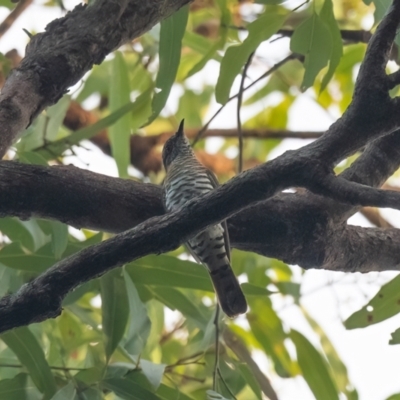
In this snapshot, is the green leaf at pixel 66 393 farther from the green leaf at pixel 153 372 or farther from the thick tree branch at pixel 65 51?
the thick tree branch at pixel 65 51

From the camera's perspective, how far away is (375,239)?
5.57 ft

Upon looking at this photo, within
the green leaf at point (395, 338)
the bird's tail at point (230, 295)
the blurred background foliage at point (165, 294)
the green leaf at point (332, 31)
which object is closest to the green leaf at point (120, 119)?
the blurred background foliage at point (165, 294)

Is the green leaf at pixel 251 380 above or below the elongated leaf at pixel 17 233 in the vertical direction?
below

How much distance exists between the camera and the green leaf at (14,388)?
1.68m

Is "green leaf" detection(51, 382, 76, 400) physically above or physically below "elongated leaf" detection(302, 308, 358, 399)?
below

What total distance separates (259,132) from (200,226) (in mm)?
1864

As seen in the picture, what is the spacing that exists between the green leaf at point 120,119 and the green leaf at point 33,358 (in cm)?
72

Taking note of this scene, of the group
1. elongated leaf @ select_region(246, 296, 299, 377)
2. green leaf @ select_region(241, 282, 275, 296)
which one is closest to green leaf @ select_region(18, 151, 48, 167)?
green leaf @ select_region(241, 282, 275, 296)

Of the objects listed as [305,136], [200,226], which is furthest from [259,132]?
[200,226]

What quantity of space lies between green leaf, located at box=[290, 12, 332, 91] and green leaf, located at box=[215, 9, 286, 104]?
81 mm

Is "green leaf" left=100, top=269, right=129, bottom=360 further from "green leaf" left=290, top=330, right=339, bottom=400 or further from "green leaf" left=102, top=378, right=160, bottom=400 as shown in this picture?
"green leaf" left=290, top=330, right=339, bottom=400

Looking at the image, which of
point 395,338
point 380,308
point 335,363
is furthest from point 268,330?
point 395,338

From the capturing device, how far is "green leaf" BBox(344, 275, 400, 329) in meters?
1.90

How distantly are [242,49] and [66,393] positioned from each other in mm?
948
